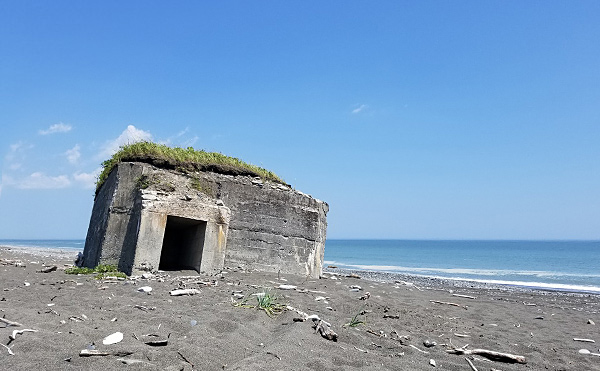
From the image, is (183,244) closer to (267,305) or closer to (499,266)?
(267,305)

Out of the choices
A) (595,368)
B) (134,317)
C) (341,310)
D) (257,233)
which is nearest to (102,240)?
(257,233)

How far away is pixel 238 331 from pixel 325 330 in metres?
0.98

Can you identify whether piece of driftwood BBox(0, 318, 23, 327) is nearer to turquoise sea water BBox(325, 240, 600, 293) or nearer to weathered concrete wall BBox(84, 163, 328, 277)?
weathered concrete wall BBox(84, 163, 328, 277)

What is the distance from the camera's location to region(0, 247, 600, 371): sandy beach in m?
3.17

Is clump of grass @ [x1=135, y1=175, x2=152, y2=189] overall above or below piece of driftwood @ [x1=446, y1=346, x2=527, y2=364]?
above

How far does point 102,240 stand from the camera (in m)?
7.44

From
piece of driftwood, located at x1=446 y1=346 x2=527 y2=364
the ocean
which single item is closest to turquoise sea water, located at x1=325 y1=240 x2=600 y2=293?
the ocean

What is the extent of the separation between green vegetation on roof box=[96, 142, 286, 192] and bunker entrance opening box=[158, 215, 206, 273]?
4.11ft

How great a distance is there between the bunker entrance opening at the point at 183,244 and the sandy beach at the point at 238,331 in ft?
2.60

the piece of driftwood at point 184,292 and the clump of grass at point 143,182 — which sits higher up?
the clump of grass at point 143,182

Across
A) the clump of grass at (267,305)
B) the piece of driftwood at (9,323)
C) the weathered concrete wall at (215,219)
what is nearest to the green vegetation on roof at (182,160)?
the weathered concrete wall at (215,219)

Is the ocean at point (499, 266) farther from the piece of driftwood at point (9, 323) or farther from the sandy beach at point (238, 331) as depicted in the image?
the piece of driftwood at point (9, 323)

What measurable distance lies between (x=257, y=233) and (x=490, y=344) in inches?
204

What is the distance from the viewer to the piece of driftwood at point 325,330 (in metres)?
4.17
